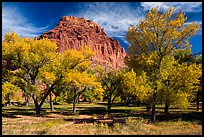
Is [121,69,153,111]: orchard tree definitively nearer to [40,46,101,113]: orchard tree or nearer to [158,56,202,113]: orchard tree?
[158,56,202,113]: orchard tree

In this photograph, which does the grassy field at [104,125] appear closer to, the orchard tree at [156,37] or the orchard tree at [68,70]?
the orchard tree at [156,37]

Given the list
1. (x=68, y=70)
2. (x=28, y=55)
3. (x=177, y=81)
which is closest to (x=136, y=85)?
(x=177, y=81)

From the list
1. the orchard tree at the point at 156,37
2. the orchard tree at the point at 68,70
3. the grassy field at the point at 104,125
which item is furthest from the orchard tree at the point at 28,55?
the orchard tree at the point at 156,37

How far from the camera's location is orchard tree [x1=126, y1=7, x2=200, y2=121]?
1833 centimetres

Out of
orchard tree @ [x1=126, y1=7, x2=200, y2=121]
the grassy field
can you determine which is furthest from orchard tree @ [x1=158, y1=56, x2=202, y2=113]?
the grassy field

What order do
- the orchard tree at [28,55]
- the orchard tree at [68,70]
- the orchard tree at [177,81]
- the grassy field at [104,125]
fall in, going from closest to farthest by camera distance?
the grassy field at [104,125] < the orchard tree at [177,81] < the orchard tree at [28,55] < the orchard tree at [68,70]

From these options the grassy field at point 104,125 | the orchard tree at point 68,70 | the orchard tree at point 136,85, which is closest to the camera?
the grassy field at point 104,125

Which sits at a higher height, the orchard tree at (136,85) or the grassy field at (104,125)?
the orchard tree at (136,85)

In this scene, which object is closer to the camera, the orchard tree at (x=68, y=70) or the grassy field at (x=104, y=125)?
the grassy field at (x=104, y=125)

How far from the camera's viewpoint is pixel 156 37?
61.6 feet

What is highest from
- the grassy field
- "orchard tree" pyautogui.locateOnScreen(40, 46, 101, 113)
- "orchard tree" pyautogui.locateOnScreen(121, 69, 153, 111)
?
"orchard tree" pyautogui.locateOnScreen(40, 46, 101, 113)

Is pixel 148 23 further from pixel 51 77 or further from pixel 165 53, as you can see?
pixel 51 77

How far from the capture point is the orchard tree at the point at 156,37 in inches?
722

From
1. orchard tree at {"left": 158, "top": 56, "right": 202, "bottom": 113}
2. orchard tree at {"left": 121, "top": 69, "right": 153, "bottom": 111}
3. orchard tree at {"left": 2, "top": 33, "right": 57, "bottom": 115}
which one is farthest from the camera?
orchard tree at {"left": 2, "top": 33, "right": 57, "bottom": 115}
